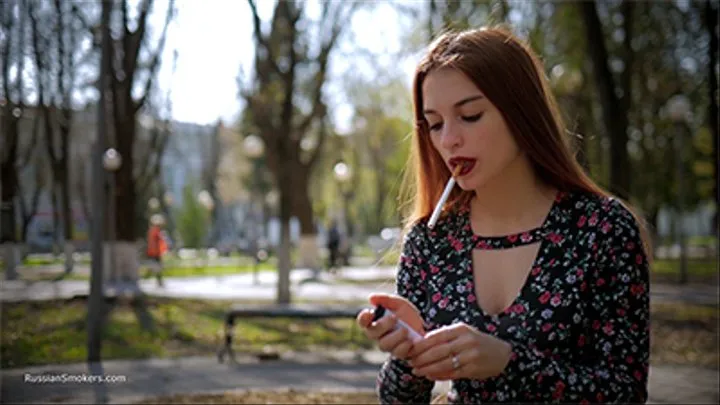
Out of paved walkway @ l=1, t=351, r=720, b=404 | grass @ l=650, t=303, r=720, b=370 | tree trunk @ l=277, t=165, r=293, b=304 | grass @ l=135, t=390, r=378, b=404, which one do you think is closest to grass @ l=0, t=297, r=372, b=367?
paved walkway @ l=1, t=351, r=720, b=404

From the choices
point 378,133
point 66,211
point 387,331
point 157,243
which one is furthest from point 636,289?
point 378,133

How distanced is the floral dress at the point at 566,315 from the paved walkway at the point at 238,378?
128 centimetres

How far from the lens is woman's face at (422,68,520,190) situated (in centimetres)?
161

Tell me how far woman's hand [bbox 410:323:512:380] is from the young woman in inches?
3.5

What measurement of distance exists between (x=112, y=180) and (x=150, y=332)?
1657mm

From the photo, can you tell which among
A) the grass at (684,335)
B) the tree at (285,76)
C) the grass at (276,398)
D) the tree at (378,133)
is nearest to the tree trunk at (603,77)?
the grass at (684,335)

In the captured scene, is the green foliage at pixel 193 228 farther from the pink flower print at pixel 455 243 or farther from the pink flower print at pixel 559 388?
the pink flower print at pixel 559 388

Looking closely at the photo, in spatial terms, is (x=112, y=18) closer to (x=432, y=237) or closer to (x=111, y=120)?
(x=111, y=120)

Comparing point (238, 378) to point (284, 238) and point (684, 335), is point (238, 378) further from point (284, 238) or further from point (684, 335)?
point (284, 238)

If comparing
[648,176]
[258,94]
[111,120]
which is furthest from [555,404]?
[648,176]

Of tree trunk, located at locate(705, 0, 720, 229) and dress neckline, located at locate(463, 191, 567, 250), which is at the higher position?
tree trunk, located at locate(705, 0, 720, 229)

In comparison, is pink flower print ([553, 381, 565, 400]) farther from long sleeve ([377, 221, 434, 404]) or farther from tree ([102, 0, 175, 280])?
tree ([102, 0, 175, 280])

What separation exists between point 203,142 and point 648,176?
33351 mm

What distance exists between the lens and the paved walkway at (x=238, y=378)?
322 centimetres
